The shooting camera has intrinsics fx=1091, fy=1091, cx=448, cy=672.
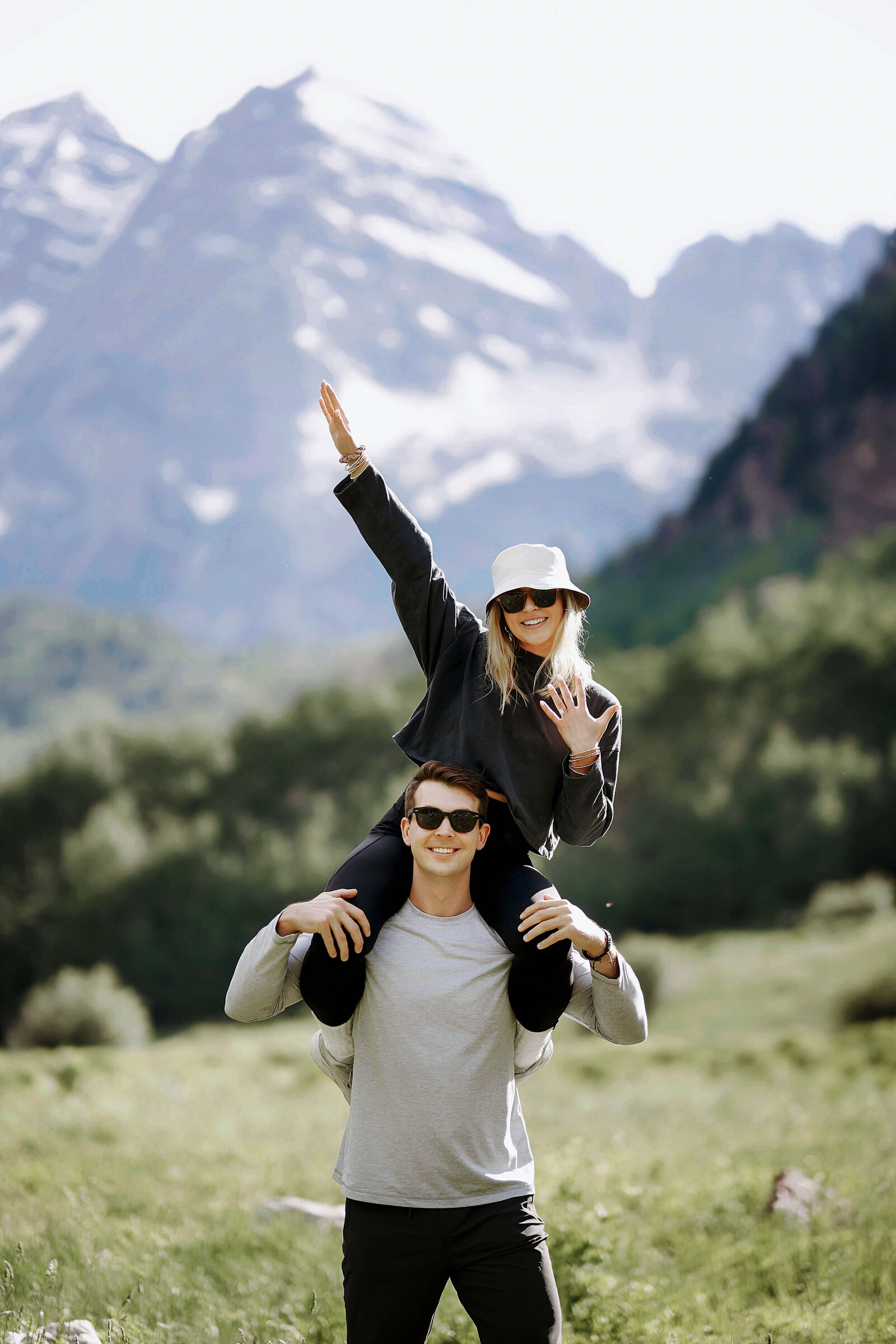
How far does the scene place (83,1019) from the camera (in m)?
28.9

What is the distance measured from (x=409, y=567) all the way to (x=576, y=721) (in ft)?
2.53

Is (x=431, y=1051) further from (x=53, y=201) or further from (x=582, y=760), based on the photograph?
(x=53, y=201)

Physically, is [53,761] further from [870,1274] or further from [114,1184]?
[870,1274]

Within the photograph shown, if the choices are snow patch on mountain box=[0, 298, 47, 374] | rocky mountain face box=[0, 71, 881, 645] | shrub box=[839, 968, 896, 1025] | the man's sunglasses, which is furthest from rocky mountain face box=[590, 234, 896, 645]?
the man's sunglasses

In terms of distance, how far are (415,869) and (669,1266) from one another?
3.76 m

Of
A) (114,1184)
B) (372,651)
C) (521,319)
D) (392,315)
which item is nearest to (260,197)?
(392,315)

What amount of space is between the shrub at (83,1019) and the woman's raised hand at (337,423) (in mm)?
28288

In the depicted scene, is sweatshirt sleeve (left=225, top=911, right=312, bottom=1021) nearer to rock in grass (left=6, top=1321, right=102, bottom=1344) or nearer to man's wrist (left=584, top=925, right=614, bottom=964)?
man's wrist (left=584, top=925, right=614, bottom=964)

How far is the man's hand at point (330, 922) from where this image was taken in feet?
9.32

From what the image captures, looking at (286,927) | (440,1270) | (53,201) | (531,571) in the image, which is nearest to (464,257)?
(53,201)

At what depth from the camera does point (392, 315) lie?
2226 inches

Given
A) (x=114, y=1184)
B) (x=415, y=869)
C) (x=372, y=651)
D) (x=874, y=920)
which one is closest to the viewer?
(x=415, y=869)

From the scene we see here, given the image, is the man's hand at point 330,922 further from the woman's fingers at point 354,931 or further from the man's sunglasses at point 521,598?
the man's sunglasses at point 521,598

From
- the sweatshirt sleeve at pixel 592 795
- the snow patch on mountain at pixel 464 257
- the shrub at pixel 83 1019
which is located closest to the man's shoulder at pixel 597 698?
the sweatshirt sleeve at pixel 592 795
